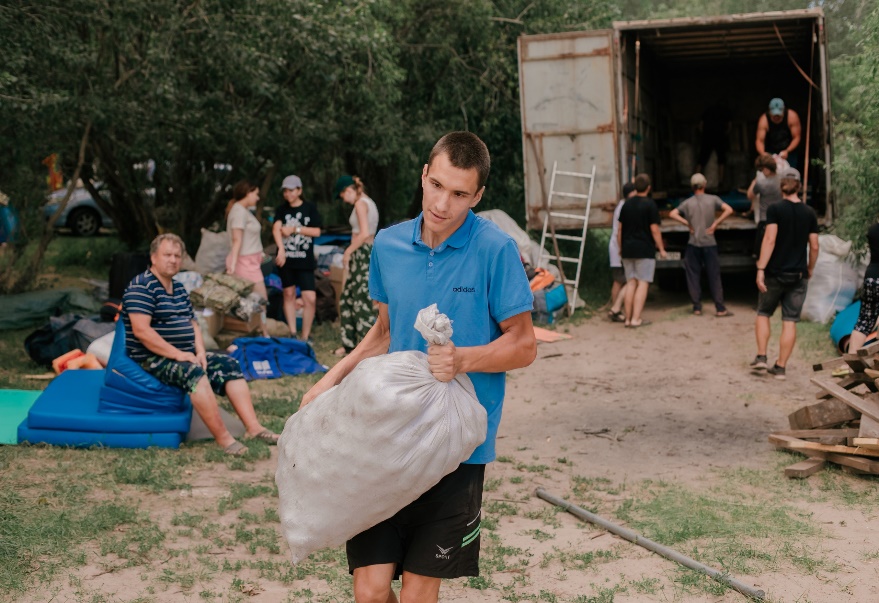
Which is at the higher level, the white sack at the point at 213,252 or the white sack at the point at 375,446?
the white sack at the point at 375,446

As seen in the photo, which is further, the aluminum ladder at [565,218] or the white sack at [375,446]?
the aluminum ladder at [565,218]

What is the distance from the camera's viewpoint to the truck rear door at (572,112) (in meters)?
13.4

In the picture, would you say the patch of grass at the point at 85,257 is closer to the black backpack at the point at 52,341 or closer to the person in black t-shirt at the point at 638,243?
the black backpack at the point at 52,341

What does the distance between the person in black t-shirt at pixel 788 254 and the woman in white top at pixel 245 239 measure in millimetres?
4923

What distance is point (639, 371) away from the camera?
10.4 m

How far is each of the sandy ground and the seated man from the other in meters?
0.47

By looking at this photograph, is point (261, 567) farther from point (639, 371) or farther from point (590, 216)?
point (590, 216)

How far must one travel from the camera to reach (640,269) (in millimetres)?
12945

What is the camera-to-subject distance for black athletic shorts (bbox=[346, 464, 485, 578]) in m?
3.17

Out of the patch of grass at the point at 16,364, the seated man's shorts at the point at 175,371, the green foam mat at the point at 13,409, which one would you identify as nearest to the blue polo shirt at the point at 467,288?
the seated man's shorts at the point at 175,371

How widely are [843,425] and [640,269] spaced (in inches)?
237

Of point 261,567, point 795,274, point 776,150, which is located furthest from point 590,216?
point 261,567

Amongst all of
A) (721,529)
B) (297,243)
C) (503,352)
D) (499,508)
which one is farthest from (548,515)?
(297,243)

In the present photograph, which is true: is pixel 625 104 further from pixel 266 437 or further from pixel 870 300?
pixel 266 437
